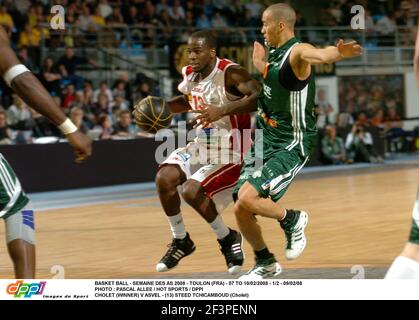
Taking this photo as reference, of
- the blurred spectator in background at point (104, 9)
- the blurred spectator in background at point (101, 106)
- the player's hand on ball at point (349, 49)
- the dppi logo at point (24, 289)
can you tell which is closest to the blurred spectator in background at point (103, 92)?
the blurred spectator in background at point (101, 106)

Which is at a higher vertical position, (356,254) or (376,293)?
(376,293)

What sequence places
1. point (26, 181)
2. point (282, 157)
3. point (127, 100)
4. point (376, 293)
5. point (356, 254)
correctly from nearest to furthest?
point (376, 293) → point (282, 157) → point (356, 254) → point (26, 181) → point (127, 100)

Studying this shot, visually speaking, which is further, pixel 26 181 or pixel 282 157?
pixel 26 181

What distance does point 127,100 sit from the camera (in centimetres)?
2034

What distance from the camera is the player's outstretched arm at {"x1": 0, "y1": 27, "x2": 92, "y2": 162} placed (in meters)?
5.24

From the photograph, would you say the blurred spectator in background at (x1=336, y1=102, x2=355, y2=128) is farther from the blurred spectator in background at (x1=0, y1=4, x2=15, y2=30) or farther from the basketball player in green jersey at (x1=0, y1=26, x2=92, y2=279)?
the basketball player in green jersey at (x1=0, y1=26, x2=92, y2=279)

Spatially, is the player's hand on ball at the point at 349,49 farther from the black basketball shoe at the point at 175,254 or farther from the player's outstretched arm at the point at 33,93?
the black basketball shoe at the point at 175,254

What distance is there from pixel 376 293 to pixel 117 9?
17667 millimetres

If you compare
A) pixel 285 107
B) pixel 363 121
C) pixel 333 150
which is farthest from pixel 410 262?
pixel 363 121

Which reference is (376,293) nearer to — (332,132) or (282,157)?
(282,157)

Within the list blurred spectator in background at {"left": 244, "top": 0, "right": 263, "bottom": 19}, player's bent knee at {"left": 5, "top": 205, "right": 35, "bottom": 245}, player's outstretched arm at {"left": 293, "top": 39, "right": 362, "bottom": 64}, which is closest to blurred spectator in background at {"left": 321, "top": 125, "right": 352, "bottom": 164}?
blurred spectator in background at {"left": 244, "top": 0, "right": 263, "bottom": 19}

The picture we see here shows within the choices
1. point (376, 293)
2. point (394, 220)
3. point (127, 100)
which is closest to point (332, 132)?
point (127, 100)

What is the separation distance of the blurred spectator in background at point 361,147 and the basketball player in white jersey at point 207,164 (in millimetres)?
15050

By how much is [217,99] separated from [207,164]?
597mm
